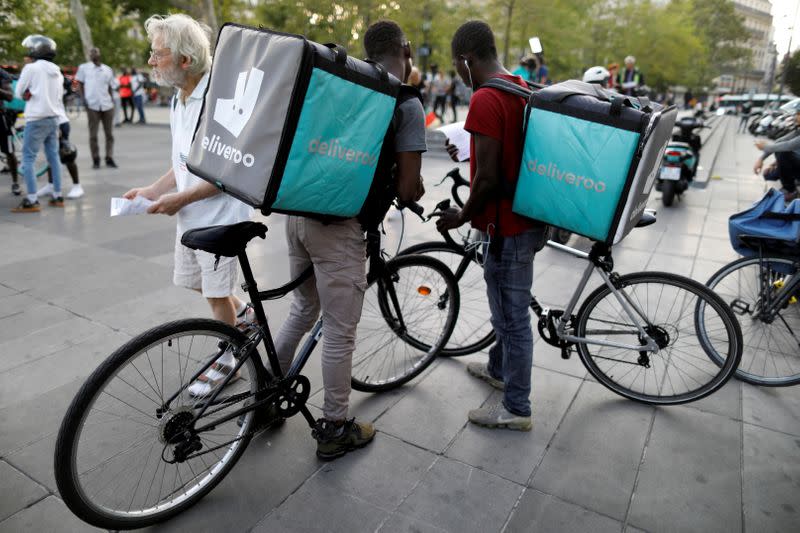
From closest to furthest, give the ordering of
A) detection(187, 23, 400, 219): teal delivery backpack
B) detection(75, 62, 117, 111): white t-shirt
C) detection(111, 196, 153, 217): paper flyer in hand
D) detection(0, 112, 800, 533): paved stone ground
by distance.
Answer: detection(187, 23, 400, 219): teal delivery backpack → detection(0, 112, 800, 533): paved stone ground → detection(111, 196, 153, 217): paper flyer in hand → detection(75, 62, 117, 111): white t-shirt

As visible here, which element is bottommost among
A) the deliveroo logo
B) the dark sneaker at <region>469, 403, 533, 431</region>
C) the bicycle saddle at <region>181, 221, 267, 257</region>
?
the dark sneaker at <region>469, 403, 533, 431</region>

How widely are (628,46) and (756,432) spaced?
4428 cm

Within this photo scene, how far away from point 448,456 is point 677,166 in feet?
24.7

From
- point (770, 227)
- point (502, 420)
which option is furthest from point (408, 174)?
point (770, 227)

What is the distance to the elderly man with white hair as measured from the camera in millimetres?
2719

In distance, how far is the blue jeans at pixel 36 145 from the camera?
7016mm

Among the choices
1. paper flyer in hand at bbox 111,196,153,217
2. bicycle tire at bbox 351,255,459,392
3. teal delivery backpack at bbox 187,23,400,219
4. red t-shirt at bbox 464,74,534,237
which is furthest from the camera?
bicycle tire at bbox 351,255,459,392

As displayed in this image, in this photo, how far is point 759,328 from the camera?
3904 mm

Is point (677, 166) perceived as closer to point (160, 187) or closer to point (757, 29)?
point (160, 187)

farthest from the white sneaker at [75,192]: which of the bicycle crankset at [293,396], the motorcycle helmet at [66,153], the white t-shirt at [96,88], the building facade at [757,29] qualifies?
the building facade at [757,29]

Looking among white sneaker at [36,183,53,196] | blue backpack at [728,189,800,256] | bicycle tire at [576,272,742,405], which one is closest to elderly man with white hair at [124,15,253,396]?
bicycle tire at [576,272,742,405]

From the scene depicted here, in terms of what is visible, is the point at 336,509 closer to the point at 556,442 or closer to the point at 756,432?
the point at 556,442

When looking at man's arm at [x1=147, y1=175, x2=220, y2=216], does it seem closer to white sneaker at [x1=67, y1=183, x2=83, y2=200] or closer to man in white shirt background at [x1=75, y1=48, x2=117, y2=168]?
white sneaker at [x1=67, y1=183, x2=83, y2=200]

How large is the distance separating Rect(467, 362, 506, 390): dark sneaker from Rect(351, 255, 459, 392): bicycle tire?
0.24 metres
